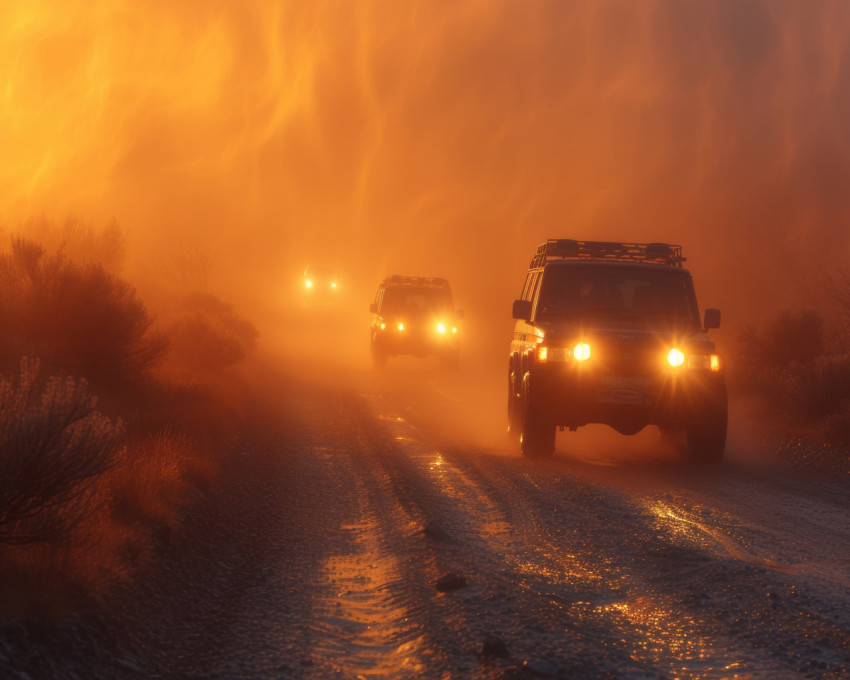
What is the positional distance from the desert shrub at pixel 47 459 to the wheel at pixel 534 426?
6.27 m

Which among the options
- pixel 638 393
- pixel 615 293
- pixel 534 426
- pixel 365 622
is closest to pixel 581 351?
pixel 638 393

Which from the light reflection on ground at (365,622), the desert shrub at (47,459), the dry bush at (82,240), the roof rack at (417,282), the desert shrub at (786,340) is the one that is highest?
the dry bush at (82,240)

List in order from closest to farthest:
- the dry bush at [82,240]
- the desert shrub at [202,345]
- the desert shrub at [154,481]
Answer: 1. the desert shrub at [154,481]
2. the desert shrub at [202,345]
3. the dry bush at [82,240]

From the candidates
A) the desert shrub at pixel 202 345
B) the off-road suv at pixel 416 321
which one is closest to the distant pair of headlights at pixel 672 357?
the desert shrub at pixel 202 345

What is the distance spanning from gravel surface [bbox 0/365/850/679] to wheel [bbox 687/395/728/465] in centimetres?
41

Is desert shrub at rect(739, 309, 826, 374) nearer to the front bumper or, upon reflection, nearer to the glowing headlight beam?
the front bumper

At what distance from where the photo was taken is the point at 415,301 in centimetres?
2516

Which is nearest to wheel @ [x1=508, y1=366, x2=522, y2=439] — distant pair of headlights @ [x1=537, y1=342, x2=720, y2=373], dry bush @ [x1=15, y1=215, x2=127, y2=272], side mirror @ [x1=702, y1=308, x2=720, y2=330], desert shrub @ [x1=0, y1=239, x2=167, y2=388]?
distant pair of headlights @ [x1=537, y1=342, x2=720, y2=373]

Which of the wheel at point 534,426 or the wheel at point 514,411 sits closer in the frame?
the wheel at point 534,426

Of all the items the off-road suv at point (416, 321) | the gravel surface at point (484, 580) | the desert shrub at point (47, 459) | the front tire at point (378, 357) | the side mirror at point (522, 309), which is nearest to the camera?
the gravel surface at point (484, 580)

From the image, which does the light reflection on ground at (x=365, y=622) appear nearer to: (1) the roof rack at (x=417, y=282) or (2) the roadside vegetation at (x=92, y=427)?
(2) the roadside vegetation at (x=92, y=427)

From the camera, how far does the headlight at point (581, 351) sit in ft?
36.5

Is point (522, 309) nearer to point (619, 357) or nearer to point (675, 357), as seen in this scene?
point (619, 357)

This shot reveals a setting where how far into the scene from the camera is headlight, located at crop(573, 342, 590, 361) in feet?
36.5
